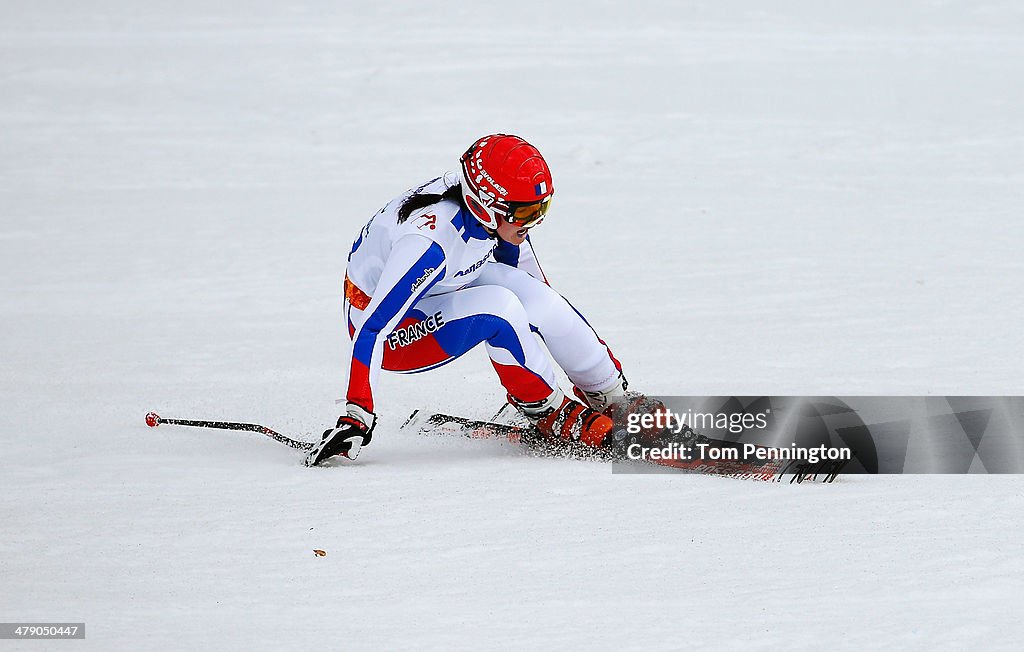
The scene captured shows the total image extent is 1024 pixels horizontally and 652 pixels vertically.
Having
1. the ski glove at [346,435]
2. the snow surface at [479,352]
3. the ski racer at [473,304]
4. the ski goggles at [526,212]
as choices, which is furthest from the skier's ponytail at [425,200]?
the snow surface at [479,352]

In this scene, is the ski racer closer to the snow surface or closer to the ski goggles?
the ski goggles

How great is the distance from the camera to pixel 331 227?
9.26m

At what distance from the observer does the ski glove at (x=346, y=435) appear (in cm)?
415

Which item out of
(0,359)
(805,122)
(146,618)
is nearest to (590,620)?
(146,618)

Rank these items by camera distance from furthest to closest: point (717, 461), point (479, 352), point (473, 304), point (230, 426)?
point (479, 352) → point (230, 426) → point (473, 304) → point (717, 461)

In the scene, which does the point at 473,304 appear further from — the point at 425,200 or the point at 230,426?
the point at 230,426

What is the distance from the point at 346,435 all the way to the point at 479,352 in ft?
7.43

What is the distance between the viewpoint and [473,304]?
14.0 feet

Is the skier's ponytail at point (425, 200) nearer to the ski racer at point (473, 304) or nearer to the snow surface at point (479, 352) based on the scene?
the ski racer at point (473, 304)

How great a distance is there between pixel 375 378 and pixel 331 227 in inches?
205

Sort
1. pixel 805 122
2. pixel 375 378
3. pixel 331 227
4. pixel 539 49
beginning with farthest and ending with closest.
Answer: pixel 539 49 < pixel 805 122 < pixel 331 227 < pixel 375 378

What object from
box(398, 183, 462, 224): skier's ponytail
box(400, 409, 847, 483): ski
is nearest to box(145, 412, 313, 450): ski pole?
box(400, 409, 847, 483): ski

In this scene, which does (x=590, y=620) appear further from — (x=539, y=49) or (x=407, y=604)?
(x=539, y=49)

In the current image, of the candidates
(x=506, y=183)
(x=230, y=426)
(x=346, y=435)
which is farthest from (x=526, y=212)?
(x=230, y=426)
